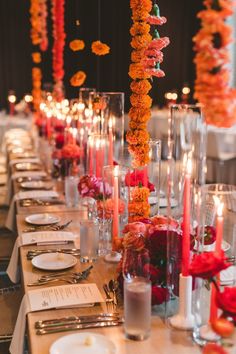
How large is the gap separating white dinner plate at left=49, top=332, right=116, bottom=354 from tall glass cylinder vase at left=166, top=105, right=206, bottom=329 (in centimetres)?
23

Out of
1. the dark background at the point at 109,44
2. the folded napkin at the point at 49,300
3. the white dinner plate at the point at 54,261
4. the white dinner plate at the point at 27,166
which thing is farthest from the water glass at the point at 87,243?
the dark background at the point at 109,44

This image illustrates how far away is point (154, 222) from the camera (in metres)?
1.97

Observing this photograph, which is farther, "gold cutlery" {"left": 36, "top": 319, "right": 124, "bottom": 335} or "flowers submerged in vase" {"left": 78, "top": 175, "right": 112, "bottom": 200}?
"flowers submerged in vase" {"left": 78, "top": 175, "right": 112, "bottom": 200}

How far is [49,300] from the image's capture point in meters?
1.85

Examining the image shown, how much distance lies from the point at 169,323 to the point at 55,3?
537cm

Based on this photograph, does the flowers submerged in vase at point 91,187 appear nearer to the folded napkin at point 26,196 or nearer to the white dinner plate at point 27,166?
the folded napkin at point 26,196

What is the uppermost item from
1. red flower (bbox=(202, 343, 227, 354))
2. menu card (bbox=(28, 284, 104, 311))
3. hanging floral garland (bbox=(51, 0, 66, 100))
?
hanging floral garland (bbox=(51, 0, 66, 100))

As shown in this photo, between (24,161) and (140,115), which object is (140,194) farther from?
(24,161)

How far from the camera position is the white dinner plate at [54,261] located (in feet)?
7.16

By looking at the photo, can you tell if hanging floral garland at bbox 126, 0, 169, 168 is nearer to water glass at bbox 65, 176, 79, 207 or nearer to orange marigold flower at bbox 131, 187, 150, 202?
orange marigold flower at bbox 131, 187, 150, 202

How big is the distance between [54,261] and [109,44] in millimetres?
8179

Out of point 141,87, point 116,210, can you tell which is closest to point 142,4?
point 141,87

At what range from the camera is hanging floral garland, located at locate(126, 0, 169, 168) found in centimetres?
238

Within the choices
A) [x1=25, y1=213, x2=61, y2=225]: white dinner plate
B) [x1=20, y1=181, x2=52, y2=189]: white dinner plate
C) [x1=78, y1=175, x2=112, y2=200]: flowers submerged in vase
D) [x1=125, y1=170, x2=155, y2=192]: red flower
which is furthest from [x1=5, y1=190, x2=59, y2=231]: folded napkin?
[x1=125, y1=170, x2=155, y2=192]: red flower
